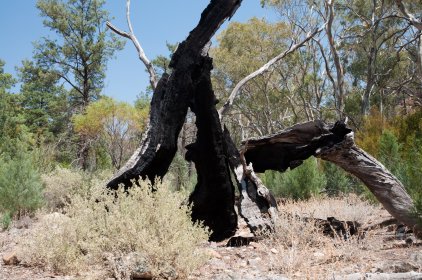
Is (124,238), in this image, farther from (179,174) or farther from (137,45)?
(179,174)

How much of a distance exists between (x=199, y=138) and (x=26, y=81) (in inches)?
1163

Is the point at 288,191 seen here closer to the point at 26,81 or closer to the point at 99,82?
the point at 99,82

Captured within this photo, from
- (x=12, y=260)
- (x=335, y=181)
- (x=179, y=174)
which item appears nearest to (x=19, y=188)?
(x=12, y=260)

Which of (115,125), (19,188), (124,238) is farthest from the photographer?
(115,125)

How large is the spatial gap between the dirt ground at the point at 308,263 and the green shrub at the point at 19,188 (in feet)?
17.7

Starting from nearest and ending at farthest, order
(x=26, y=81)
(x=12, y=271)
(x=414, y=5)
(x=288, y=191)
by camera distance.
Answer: (x=12, y=271), (x=288, y=191), (x=414, y=5), (x=26, y=81)

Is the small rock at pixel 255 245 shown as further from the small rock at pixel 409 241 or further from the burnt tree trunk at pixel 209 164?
the small rock at pixel 409 241

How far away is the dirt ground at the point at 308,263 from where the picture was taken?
3.80 metres

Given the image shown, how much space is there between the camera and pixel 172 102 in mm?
6223

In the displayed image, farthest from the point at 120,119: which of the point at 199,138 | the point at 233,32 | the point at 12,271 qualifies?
the point at 12,271

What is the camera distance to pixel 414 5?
2241 cm

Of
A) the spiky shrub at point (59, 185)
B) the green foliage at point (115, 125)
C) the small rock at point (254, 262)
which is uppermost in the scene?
the green foliage at point (115, 125)

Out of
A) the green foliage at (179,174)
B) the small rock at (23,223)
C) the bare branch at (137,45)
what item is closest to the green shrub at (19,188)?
the small rock at (23,223)

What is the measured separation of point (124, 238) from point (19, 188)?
678 cm
